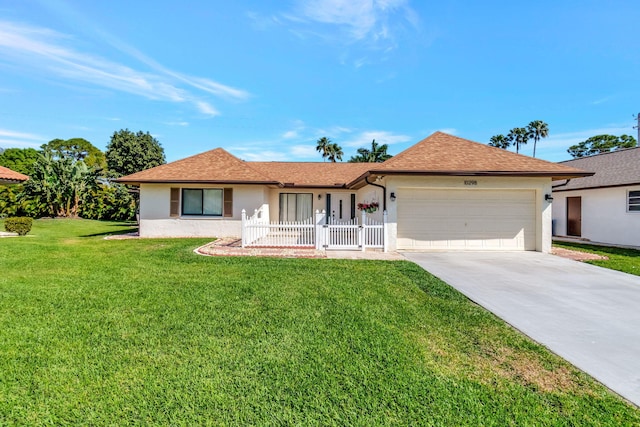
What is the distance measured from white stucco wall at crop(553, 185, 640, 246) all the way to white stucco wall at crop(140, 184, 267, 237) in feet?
55.8

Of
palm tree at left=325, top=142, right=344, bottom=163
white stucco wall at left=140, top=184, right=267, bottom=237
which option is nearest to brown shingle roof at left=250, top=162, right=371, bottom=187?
white stucco wall at left=140, top=184, right=267, bottom=237

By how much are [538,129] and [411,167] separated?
5295cm

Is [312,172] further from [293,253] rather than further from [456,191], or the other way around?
[293,253]

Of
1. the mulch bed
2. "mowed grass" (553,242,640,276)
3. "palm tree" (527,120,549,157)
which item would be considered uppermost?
"palm tree" (527,120,549,157)

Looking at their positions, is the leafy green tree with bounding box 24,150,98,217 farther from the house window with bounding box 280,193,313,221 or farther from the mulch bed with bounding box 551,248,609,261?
the mulch bed with bounding box 551,248,609,261

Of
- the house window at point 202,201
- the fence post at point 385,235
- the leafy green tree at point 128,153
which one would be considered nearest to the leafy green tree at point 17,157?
the leafy green tree at point 128,153

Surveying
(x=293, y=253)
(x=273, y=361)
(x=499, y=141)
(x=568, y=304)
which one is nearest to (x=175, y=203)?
(x=293, y=253)

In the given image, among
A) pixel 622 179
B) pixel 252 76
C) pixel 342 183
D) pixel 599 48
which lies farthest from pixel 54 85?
pixel 622 179

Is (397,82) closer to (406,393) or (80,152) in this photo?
(406,393)

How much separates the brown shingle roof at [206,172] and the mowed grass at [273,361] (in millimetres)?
Result: 8838

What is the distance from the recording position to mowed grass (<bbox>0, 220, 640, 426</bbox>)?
2473mm

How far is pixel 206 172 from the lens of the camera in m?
15.2

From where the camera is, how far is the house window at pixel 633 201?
43.3ft

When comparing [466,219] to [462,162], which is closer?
[462,162]
